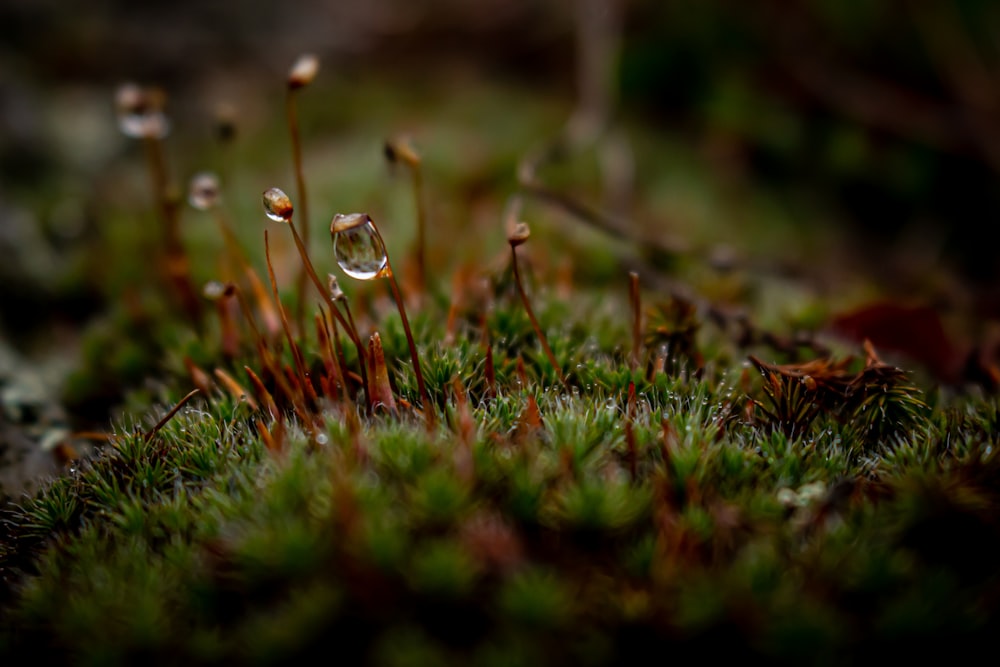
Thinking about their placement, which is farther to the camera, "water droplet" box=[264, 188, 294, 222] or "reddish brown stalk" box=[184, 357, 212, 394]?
"reddish brown stalk" box=[184, 357, 212, 394]

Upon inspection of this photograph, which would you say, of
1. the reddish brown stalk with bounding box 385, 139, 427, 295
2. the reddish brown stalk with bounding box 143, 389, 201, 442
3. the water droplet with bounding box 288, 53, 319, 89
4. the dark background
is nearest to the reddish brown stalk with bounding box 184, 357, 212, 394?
the reddish brown stalk with bounding box 143, 389, 201, 442

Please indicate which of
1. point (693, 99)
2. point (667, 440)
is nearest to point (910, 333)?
point (667, 440)

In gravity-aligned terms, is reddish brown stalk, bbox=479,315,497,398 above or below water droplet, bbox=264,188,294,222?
below

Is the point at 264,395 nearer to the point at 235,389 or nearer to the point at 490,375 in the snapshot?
the point at 235,389

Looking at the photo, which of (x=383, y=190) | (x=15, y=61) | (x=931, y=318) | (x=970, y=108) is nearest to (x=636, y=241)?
(x=931, y=318)

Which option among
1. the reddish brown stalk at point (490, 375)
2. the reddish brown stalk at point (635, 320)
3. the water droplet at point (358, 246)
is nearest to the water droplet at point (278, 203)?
the water droplet at point (358, 246)

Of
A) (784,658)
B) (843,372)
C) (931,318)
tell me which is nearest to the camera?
(784,658)

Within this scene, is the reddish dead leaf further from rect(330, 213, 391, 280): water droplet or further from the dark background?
rect(330, 213, 391, 280): water droplet

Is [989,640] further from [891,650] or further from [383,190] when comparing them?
[383,190]
